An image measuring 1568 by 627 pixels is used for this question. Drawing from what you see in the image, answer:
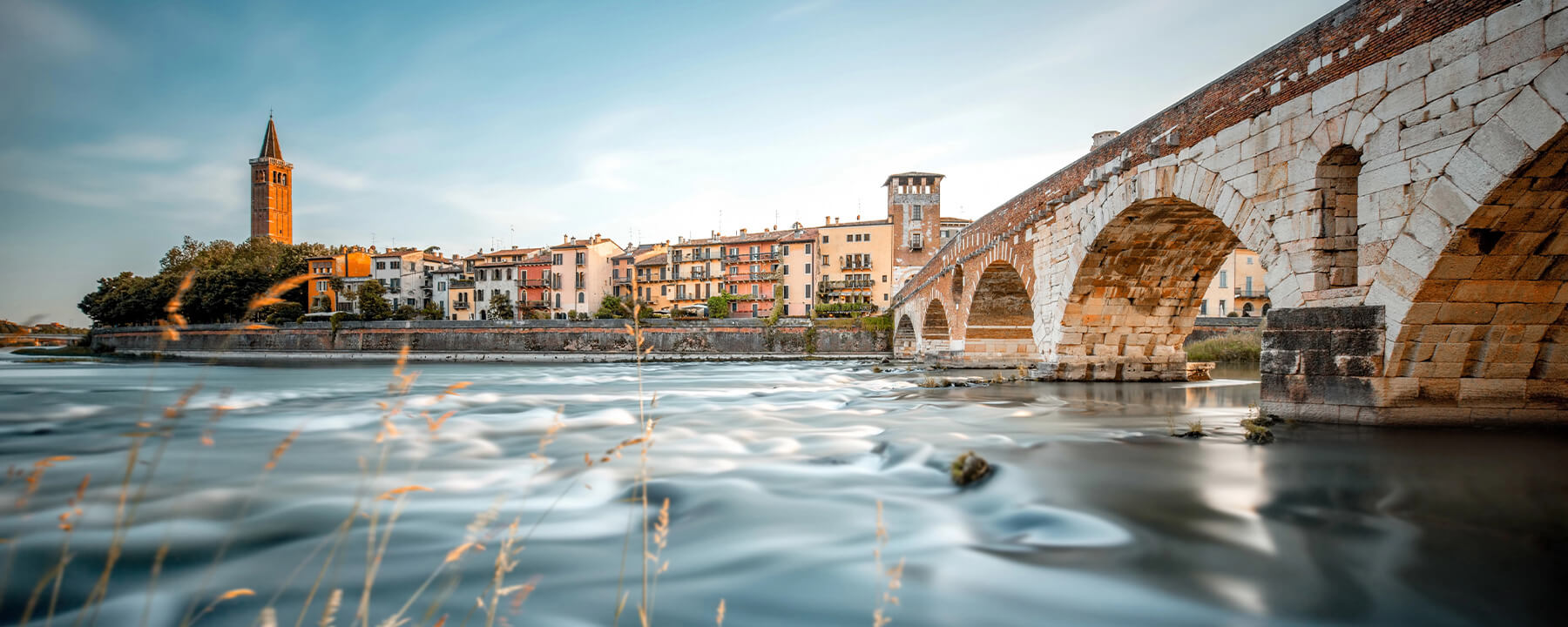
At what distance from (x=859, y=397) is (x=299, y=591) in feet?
39.1

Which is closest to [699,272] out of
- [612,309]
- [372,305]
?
[612,309]

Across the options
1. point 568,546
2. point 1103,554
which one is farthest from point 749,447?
point 1103,554

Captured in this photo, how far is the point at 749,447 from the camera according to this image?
798 centimetres

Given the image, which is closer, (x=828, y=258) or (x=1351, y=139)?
(x=1351, y=139)

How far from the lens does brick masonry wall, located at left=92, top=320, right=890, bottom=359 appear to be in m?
40.2

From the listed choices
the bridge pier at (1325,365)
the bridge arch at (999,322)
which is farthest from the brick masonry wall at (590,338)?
the bridge pier at (1325,365)

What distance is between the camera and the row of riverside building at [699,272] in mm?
55438

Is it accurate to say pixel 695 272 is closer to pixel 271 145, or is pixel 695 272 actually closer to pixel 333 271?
pixel 333 271

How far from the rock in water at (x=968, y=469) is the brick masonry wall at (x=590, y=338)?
3316 centimetres

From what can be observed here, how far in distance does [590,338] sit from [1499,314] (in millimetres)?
38784

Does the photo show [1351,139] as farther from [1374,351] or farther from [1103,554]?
[1103,554]

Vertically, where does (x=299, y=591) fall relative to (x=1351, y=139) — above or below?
below

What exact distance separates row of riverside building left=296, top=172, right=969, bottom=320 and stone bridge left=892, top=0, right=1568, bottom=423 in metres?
44.9

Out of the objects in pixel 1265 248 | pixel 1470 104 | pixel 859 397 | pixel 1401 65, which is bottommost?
pixel 859 397
